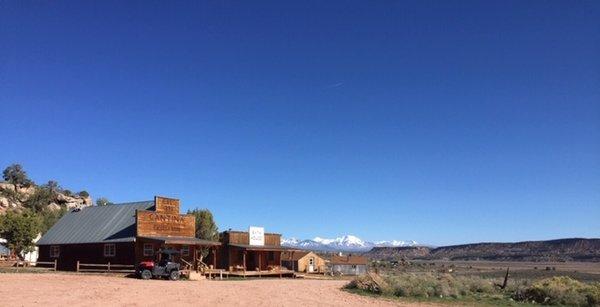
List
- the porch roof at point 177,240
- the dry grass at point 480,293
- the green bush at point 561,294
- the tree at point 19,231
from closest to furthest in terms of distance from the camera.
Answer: the green bush at point 561,294 → the dry grass at point 480,293 → the porch roof at point 177,240 → the tree at point 19,231

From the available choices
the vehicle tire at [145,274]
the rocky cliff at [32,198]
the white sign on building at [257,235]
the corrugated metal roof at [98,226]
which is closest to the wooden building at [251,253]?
the white sign on building at [257,235]

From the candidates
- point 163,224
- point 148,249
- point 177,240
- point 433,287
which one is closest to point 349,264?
point 163,224

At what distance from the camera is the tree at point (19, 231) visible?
52125 mm

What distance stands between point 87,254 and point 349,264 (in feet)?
125

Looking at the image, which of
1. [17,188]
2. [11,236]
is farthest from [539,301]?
[17,188]

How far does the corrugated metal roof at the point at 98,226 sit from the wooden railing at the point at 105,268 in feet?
6.13

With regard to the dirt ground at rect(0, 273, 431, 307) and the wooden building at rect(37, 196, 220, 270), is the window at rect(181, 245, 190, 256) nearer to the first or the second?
the wooden building at rect(37, 196, 220, 270)

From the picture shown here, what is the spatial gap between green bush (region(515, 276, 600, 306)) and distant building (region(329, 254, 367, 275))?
39.3m

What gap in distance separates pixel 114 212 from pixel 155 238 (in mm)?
9141

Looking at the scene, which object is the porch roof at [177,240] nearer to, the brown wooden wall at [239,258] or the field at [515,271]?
the brown wooden wall at [239,258]

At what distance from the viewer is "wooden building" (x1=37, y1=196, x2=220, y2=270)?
141 feet

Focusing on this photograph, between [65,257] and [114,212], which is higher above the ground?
→ [114,212]

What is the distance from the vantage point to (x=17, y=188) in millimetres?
96875

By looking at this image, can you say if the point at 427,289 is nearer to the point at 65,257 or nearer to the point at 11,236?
the point at 65,257
